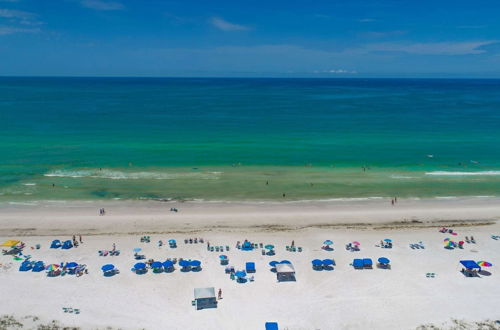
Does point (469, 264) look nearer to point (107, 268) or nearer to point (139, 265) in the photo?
point (139, 265)

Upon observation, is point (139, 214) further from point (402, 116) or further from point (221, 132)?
point (402, 116)

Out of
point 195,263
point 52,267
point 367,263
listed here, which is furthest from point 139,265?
point 367,263

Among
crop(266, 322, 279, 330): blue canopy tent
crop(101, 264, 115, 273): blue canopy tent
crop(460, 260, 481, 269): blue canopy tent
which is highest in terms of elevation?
crop(460, 260, 481, 269): blue canopy tent

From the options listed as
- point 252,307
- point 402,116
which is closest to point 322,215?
point 252,307

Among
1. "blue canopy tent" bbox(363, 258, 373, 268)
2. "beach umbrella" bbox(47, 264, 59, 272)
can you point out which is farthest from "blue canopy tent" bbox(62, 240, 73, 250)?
"blue canopy tent" bbox(363, 258, 373, 268)

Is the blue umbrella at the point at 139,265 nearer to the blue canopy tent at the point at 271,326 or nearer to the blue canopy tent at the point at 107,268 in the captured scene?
the blue canopy tent at the point at 107,268

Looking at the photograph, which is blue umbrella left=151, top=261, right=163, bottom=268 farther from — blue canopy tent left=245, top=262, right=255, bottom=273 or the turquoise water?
the turquoise water
